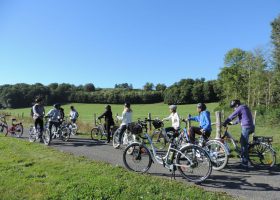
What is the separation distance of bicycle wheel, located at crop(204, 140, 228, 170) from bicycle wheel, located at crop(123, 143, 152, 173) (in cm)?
179

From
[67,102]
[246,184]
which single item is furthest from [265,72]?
[67,102]

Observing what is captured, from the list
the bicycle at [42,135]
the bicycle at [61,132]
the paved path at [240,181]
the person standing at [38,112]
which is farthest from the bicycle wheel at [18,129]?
the paved path at [240,181]

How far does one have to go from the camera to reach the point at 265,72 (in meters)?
46.6

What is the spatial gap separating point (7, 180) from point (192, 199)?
179 inches

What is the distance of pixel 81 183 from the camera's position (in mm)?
6781

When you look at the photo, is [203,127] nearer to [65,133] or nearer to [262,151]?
[262,151]

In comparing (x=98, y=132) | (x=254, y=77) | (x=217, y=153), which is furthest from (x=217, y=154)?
(x=254, y=77)

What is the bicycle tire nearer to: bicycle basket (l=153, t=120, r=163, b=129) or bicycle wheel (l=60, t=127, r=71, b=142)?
bicycle wheel (l=60, t=127, r=71, b=142)

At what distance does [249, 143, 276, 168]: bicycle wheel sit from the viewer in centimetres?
841

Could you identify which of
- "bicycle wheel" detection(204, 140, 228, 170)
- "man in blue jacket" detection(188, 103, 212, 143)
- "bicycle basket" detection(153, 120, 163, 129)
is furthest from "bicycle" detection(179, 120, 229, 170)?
"bicycle basket" detection(153, 120, 163, 129)

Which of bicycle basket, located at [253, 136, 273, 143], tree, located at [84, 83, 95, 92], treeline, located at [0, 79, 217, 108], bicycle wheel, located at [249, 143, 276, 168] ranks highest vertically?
tree, located at [84, 83, 95, 92]

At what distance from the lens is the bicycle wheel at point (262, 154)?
8.41m

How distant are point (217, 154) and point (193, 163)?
1520 mm

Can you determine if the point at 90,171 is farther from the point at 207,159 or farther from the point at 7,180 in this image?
the point at 207,159
